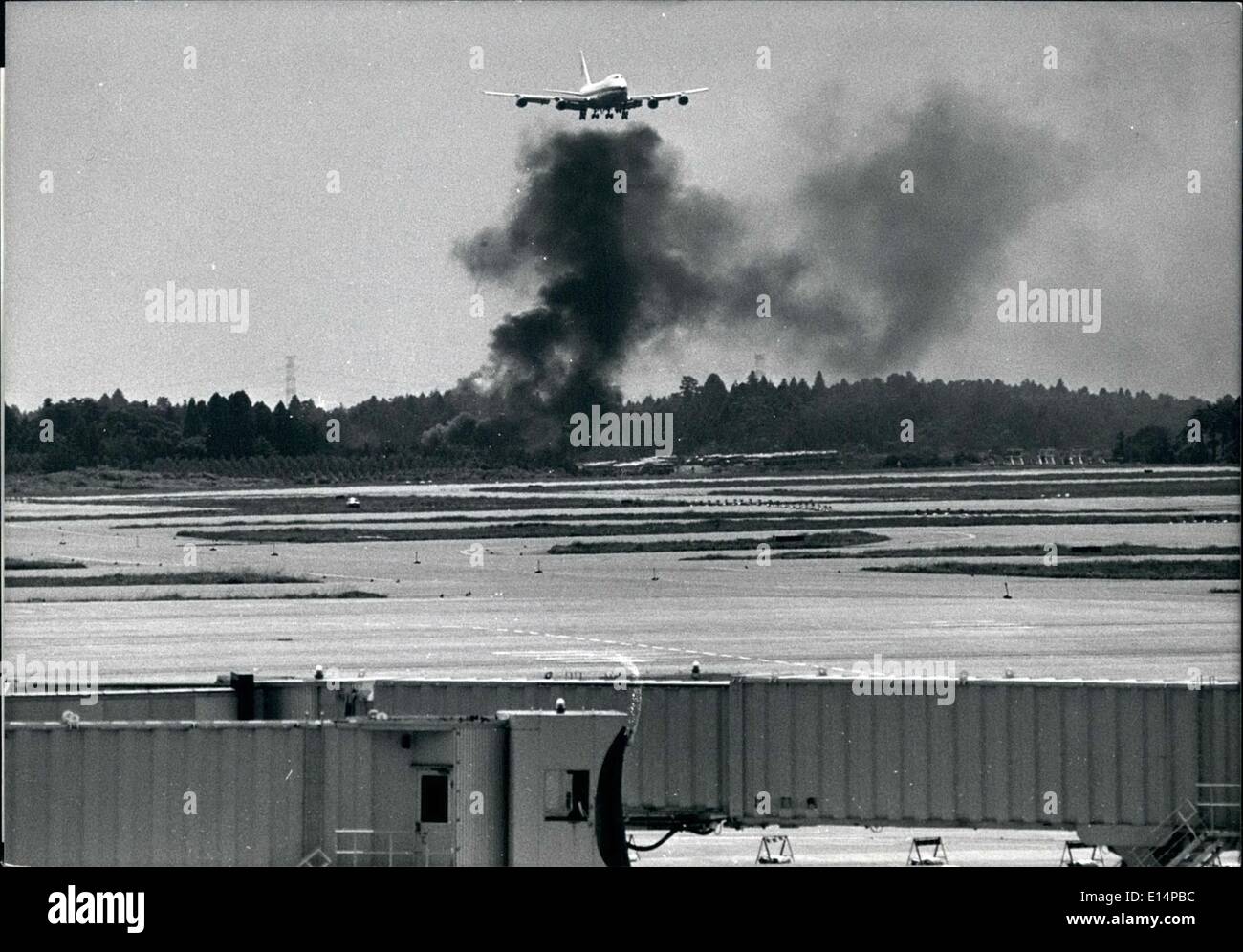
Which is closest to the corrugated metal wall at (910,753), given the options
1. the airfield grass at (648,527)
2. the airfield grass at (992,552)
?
the airfield grass at (992,552)

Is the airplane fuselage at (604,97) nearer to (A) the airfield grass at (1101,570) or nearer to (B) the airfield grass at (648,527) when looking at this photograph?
(B) the airfield grass at (648,527)

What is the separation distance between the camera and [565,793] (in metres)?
27.0

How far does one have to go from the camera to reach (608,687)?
1307 inches

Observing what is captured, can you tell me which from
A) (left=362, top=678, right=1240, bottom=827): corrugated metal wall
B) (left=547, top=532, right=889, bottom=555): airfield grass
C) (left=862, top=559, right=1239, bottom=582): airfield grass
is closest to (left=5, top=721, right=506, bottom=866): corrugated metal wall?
(left=362, top=678, right=1240, bottom=827): corrugated metal wall

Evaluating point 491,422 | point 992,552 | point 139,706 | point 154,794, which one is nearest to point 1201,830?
point 154,794

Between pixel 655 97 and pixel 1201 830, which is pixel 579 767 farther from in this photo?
pixel 655 97

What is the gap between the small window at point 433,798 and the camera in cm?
2731

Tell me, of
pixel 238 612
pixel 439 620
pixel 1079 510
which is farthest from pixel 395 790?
pixel 1079 510

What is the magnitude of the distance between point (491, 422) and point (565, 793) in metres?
158

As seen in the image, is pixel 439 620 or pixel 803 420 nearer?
pixel 439 620

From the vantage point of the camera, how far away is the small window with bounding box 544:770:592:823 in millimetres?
27000
